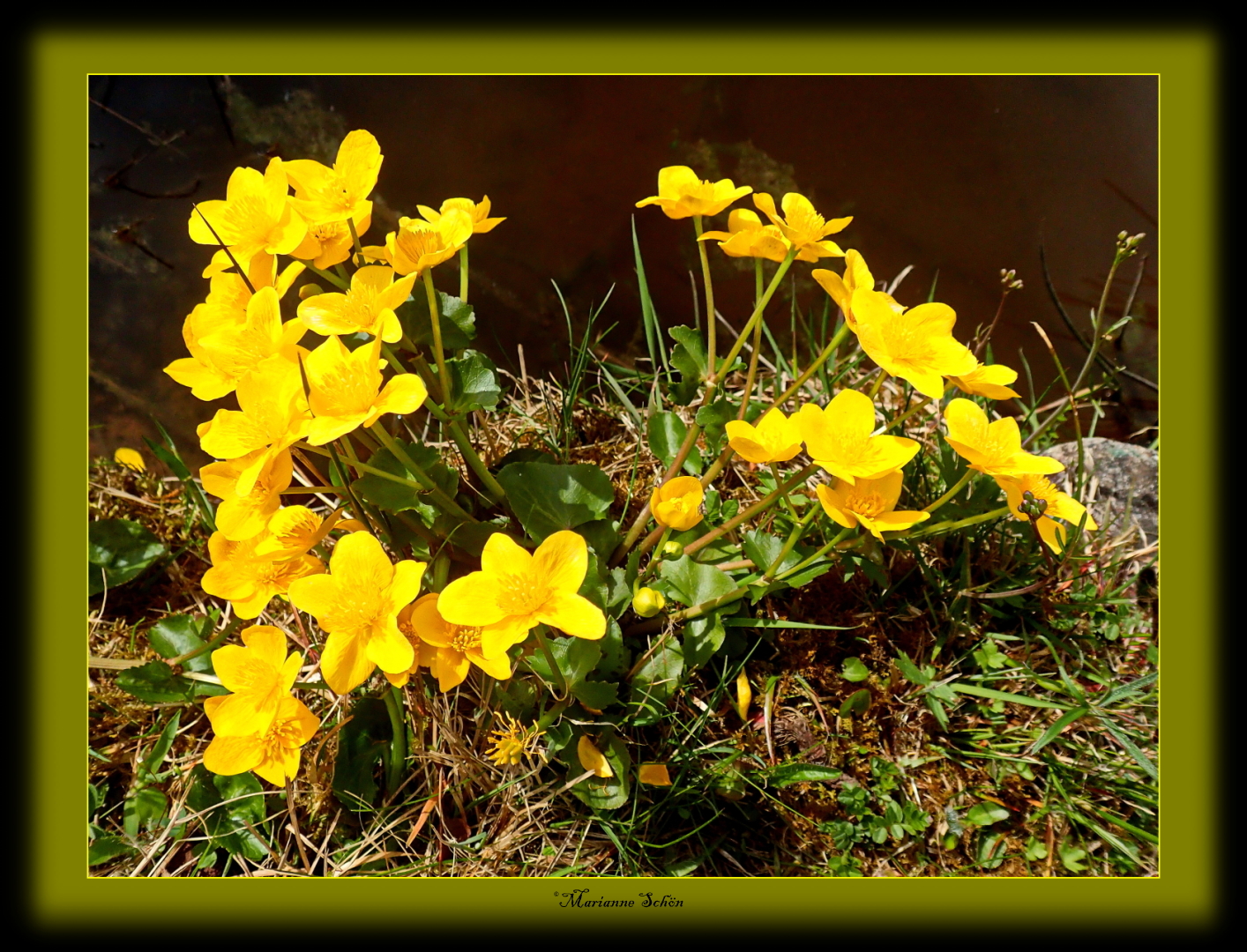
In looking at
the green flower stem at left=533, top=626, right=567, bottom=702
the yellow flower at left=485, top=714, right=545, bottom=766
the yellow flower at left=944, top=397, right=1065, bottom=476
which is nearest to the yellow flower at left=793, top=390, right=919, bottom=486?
the yellow flower at left=944, top=397, right=1065, bottom=476

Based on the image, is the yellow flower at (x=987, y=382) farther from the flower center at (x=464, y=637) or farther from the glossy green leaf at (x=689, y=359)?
the flower center at (x=464, y=637)

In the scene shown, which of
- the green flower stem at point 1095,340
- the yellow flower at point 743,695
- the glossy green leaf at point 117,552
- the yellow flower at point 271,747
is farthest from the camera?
the glossy green leaf at point 117,552

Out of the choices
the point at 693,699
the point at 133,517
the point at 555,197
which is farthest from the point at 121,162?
the point at 693,699

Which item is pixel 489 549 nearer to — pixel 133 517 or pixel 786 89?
pixel 133 517

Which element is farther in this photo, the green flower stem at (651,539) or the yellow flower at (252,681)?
the green flower stem at (651,539)

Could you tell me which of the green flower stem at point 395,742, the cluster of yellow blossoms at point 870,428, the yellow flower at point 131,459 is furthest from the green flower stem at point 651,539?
the yellow flower at point 131,459

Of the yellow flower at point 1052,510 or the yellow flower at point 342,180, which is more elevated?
the yellow flower at point 342,180

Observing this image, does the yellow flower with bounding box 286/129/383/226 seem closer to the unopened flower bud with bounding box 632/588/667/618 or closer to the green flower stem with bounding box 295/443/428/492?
the green flower stem with bounding box 295/443/428/492

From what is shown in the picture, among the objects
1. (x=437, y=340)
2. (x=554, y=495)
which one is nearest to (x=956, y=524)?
(x=554, y=495)
